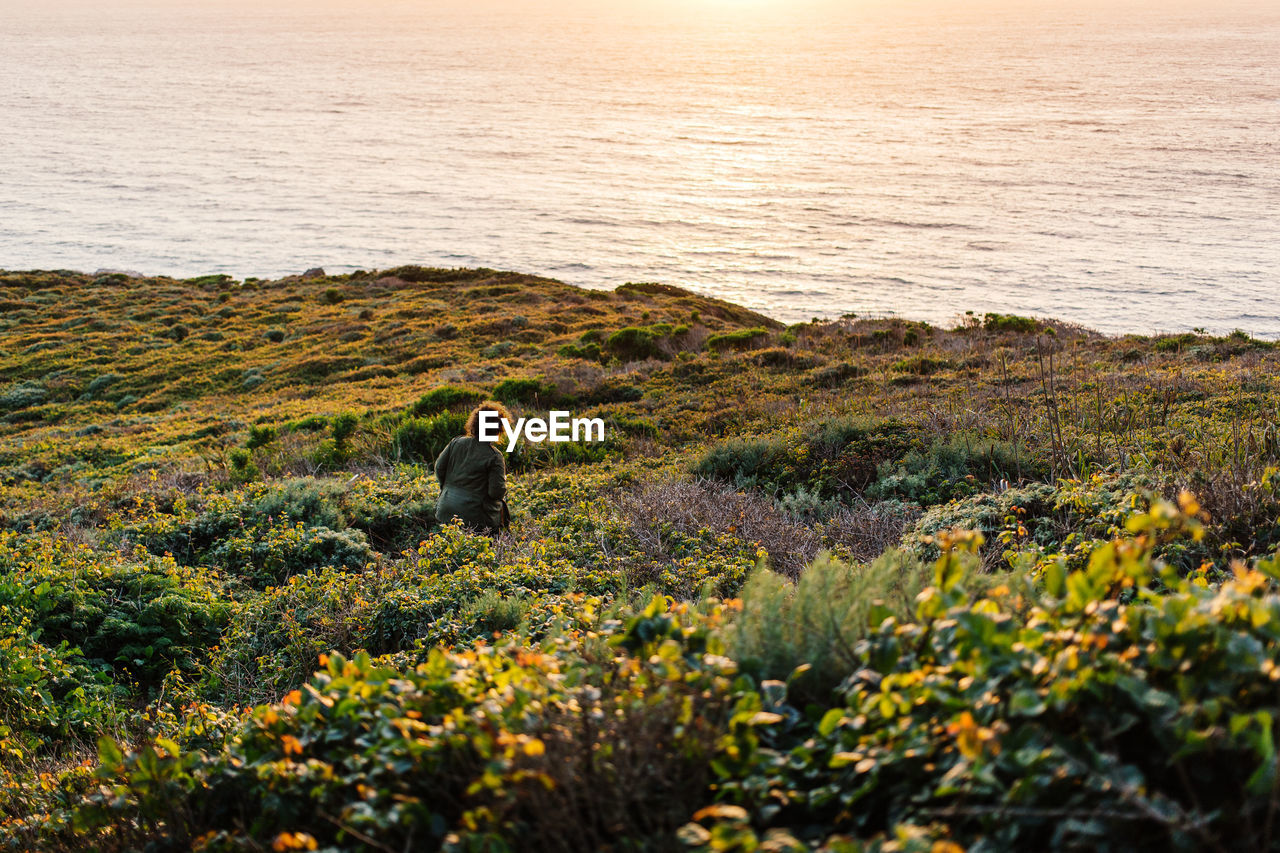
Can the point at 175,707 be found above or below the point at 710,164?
below

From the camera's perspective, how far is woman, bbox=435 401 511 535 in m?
8.18

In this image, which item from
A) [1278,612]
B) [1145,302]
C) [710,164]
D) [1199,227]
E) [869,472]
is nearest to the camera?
[1278,612]

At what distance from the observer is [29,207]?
57094mm

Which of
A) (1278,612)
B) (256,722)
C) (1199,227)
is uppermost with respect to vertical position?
(1199,227)

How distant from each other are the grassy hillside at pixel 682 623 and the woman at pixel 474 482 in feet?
1.54

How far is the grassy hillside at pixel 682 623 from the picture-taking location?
1918 millimetres

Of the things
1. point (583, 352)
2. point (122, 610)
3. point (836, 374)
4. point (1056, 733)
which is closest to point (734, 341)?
point (583, 352)

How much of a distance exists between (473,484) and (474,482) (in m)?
0.02

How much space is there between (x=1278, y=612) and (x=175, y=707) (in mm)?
5924

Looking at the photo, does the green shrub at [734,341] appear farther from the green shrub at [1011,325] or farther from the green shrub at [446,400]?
the green shrub at [1011,325]

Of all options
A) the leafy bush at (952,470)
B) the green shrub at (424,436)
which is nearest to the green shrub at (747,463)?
the leafy bush at (952,470)

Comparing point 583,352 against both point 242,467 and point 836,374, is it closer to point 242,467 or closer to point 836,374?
point 836,374

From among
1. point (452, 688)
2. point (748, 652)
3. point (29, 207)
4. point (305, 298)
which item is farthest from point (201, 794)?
point (29, 207)

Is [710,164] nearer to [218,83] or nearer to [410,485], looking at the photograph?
[410,485]
